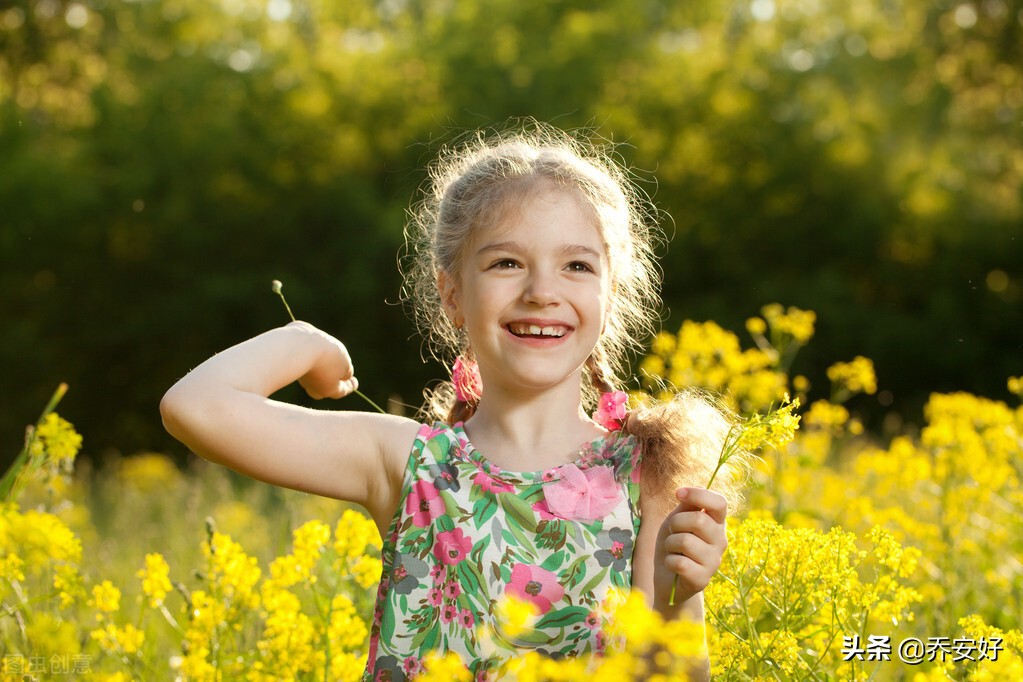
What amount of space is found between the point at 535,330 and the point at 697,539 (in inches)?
19.0

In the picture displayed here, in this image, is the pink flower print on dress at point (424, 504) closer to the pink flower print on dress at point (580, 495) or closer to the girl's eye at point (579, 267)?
the pink flower print on dress at point (580, 495)

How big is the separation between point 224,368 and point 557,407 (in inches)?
22.2

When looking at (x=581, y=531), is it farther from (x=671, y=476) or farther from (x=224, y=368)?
(x=224, y=368)

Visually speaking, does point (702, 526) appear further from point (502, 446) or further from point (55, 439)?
point (55, 439)

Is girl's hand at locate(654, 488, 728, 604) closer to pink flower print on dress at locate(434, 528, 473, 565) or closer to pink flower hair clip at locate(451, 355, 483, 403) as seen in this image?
pink flower print on dress at locate(434, 528, 473, 565)

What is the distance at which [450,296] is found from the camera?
2.12 m

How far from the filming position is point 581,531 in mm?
1886

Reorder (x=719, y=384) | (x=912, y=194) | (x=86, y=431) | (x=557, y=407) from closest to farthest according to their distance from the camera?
(x=557, y=407)
(x=719, y=384)
(x=912, y=194)
(x=86, y=431)

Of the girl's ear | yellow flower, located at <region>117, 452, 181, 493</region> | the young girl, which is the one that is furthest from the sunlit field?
yellow flower, located at <region>117, 452, 181, 493</region>

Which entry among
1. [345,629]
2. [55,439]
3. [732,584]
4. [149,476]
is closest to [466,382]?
[345,629]

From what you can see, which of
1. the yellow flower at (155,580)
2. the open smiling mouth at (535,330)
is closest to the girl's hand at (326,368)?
the open smiling mouth at (535,330)

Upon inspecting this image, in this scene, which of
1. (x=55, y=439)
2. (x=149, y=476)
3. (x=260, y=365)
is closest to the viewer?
(x=260, y=365)

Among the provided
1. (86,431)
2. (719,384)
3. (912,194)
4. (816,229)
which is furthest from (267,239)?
(719,384)

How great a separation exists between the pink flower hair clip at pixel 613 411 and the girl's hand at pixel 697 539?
1.56 ft
